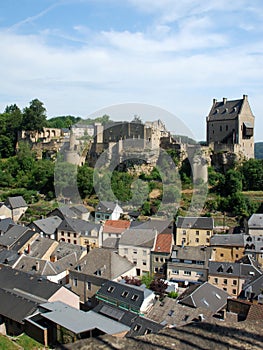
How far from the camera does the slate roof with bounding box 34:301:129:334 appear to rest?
11217mm

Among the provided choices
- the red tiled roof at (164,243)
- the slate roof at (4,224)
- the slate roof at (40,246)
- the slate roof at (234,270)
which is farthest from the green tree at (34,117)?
the slate roof at (234,270)

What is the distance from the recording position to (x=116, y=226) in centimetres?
2530

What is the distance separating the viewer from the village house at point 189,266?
19.8 metres

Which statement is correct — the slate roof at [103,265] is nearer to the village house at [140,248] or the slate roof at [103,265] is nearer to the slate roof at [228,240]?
the village house at [140,248]

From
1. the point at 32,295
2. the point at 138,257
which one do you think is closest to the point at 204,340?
the point at 32,295

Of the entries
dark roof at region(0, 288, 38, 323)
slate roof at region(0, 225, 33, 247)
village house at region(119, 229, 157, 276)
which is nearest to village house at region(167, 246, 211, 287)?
village house at region(119, 229, 157, 276)

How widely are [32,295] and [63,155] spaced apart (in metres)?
25.1

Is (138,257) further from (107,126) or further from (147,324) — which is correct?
(107,126)

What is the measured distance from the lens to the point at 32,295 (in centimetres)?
1504

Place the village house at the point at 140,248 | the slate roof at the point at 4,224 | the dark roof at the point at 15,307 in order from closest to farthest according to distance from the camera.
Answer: the dark roof at the point at 15,307, the village house at the point at 140,248, the slate roof at the point at 4,224

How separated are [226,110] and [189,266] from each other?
2401 cm

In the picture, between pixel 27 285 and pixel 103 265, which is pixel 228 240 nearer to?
pixel 103 265

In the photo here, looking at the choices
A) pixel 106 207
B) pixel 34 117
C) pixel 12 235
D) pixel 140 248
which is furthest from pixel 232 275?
pixel 34 117

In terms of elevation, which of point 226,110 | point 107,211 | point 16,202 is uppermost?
point 226,110
